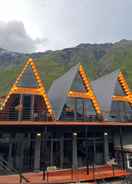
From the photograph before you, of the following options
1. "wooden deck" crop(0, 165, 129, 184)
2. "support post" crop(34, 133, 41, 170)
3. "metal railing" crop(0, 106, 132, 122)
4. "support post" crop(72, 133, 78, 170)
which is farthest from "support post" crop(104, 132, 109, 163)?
"support post" crop(34, 133, 41, 170)

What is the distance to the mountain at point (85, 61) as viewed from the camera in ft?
454

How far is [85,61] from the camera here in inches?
6471

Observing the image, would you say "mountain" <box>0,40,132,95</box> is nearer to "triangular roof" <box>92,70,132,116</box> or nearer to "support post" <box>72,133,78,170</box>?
"triangular roof" <box>92,70,132,116</box>

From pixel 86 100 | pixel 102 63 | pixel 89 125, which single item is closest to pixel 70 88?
pixel 86 100

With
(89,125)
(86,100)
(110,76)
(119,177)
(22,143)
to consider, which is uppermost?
(110,76)

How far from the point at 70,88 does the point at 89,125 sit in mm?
4340

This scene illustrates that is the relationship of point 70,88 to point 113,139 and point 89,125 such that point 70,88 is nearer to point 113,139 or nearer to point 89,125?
point 89,125

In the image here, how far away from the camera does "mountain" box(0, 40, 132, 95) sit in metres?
138

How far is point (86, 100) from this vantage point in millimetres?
23547

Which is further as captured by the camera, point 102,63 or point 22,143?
point 102,63

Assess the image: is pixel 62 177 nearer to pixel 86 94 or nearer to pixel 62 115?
pixel 62 115

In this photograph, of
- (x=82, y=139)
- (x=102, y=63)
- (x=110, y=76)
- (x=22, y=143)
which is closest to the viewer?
(x=22, y=143)

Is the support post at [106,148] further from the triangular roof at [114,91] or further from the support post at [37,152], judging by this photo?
the support post at [37,152]

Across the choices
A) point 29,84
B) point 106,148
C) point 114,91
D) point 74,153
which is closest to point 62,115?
point 74,153
